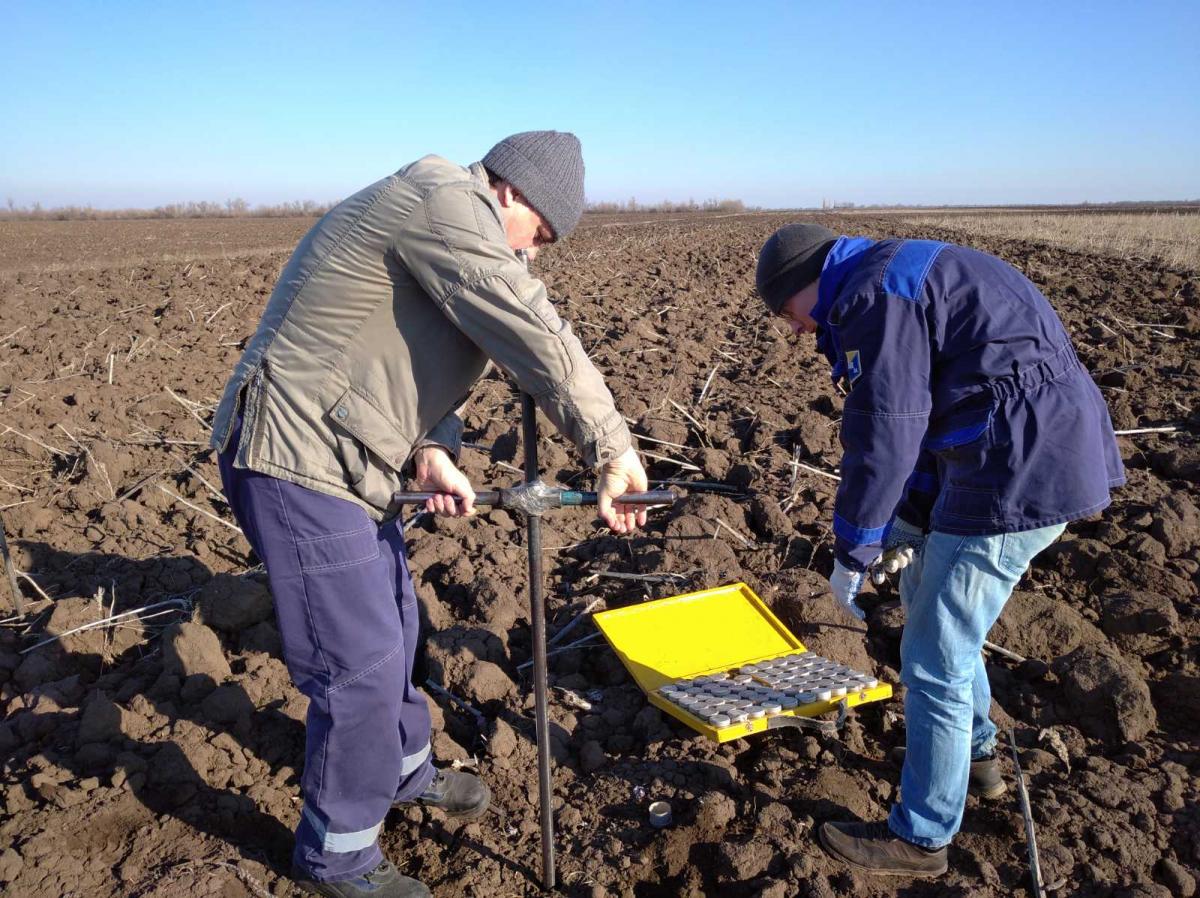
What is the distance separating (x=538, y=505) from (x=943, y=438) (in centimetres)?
111

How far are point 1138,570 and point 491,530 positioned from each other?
125 inches

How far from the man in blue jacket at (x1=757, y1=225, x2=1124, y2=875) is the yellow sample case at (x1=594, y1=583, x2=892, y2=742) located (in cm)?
72

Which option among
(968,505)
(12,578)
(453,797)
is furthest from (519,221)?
(12,578)

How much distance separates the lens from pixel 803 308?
2.65 m

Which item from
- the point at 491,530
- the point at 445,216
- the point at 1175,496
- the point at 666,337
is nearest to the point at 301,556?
the point at 445,216

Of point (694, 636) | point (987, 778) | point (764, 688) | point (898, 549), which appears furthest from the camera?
A: point (694, 636)

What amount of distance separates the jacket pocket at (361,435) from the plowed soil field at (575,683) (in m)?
1.32

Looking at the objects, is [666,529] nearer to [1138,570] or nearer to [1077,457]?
[1138,570]

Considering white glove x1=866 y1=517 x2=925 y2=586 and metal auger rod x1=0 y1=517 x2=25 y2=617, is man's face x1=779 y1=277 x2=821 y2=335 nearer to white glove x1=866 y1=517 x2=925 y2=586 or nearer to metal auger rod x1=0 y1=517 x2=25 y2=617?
white glove x1=866 y1=517 x2=925 y2=586

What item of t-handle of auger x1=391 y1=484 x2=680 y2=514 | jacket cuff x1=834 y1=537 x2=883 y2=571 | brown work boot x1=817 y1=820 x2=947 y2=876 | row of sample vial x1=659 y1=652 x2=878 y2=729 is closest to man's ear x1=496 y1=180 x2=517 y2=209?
t-handle of auger x1=391 y1=484 x2=680 y2=514

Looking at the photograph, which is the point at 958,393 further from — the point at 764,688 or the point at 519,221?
the point at 764,688

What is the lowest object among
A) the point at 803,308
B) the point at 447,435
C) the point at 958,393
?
the point at 447,435

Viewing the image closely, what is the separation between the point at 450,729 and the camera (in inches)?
139

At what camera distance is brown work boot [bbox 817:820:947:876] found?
271 centimetres
